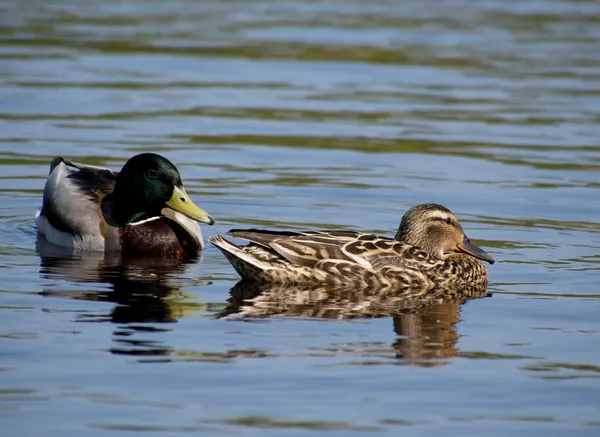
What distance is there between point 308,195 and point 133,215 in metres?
2.41

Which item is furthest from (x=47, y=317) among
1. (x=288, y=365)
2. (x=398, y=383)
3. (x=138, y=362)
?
(x=398, y=383)

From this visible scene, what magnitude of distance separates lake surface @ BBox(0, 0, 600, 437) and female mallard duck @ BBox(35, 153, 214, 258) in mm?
373

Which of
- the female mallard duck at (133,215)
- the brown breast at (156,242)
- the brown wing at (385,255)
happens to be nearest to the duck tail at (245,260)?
the brown wing at (385,255)

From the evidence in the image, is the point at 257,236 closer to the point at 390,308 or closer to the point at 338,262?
the point at 338,262

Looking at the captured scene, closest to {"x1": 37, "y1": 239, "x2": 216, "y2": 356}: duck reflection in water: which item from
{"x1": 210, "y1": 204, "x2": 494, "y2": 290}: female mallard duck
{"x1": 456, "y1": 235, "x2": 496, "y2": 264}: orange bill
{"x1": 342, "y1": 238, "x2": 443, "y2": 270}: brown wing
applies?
{"x1": 210, "y1": 204, "x2": 494, "y2": 290}: female mallard duck

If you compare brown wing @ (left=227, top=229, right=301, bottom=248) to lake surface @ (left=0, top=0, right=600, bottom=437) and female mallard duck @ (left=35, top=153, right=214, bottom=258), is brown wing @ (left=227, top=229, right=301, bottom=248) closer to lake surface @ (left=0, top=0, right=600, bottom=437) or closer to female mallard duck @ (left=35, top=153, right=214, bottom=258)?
lake surface @ (left=0, top=0, right=600, bottom=437)

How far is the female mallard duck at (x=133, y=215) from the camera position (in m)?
12.0

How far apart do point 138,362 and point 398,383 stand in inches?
63.3

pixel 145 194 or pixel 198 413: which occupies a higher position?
Answer: pixel 145 194

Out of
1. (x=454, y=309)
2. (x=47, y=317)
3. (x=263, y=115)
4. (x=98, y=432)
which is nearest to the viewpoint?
(x=98, y=432)

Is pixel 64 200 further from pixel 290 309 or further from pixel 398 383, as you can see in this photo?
pixel 398 383

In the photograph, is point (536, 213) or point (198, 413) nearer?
point (198, 413)

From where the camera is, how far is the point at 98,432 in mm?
6895

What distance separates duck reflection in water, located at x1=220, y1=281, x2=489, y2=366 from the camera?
28.3 feet
